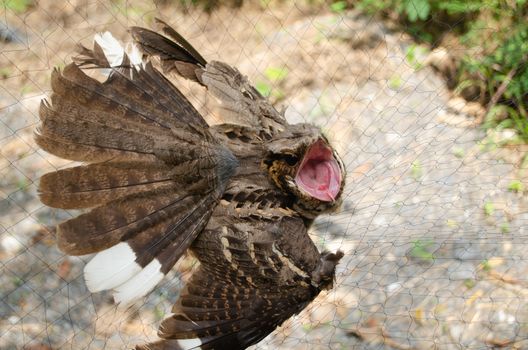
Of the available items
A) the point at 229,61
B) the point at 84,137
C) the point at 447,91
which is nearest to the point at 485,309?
the point at 447,91

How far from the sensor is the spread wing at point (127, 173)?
2.17m

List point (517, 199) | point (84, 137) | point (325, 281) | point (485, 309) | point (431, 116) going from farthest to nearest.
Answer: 1. point (431, 116)
2. point (517, 199)
3. point (485, 309)
4. point (325, 281)
5. point (84, 137)

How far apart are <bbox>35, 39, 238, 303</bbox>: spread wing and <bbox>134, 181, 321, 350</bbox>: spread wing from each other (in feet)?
0.46

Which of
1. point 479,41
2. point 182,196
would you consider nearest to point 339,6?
point 479,41

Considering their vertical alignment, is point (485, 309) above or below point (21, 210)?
above

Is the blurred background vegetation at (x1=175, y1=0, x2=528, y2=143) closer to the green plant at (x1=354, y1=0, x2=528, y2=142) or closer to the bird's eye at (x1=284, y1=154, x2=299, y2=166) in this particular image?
the green plant at (x1=354, y1=0, x2=528, y2=142)

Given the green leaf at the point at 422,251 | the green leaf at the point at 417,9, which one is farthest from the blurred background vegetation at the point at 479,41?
the green leaf at the point at 422,251

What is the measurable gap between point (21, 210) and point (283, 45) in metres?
1.94

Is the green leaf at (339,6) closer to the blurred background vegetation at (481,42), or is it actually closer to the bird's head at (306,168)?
the blurred background vegetation at (481,42)

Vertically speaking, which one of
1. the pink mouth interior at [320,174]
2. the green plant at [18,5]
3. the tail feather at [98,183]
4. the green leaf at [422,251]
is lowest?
the green plant at [18,5]

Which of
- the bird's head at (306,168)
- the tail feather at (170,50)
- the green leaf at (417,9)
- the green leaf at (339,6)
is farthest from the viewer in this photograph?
the green leaf at (339,6)

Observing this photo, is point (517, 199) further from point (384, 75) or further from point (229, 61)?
point (229, 61)

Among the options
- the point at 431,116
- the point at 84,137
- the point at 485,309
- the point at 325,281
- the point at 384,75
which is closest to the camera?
the point at 84,137

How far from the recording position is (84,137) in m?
2.22
